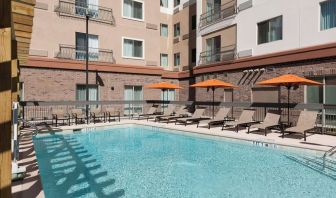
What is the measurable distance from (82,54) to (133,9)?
6.90m

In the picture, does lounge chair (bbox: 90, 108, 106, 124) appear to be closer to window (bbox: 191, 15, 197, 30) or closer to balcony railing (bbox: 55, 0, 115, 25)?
balcony railing (bbox: 55, 0, 115, 25)

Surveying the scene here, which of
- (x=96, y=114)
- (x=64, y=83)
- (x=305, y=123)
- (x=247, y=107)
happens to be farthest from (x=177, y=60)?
(x=305, y=123)

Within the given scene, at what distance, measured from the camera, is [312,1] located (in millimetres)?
15078

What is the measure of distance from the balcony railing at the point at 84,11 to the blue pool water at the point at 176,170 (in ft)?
39.6

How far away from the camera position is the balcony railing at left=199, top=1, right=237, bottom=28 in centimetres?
2092

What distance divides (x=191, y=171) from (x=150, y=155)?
2.57 m

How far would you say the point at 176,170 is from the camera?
8.62 metres

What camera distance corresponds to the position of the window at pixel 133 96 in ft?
78.6

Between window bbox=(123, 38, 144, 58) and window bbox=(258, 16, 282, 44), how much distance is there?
11506 millimetres

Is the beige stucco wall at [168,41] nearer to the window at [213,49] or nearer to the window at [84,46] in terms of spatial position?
the window at [213,49]

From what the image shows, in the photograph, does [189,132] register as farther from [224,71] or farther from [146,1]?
[146,1]

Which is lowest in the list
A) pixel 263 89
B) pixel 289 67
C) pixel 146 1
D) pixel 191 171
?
pixel 191 171

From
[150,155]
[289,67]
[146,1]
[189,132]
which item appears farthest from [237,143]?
[146,1]

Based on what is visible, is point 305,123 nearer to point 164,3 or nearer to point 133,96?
point 133,96
